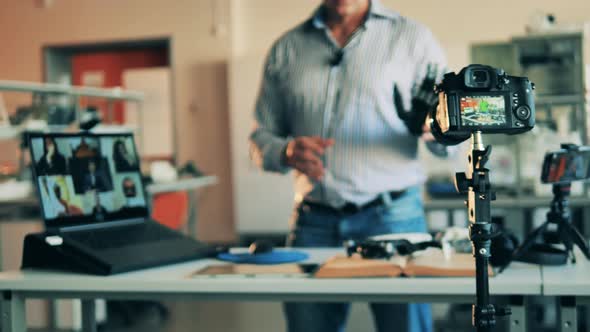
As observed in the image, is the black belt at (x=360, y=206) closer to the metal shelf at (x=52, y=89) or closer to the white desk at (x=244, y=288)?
the white desk at (x=244, y=288)

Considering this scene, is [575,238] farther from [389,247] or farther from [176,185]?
[176,185]

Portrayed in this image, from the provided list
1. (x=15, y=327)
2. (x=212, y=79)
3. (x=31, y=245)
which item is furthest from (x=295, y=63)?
(x=212, y=79)

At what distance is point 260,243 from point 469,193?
758mm

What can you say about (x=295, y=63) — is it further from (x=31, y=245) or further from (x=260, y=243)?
(x=31, y=245)

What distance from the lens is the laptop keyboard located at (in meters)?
1.67

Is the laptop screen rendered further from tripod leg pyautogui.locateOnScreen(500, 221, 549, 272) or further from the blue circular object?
tripod leg pyautogui.locateOnScreen(500, 221, 549, 272)

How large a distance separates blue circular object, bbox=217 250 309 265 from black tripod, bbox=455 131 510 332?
2.15ft

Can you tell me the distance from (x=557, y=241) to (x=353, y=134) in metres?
0.58

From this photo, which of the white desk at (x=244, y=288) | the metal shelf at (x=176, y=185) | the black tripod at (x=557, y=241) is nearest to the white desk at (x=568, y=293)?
the white desk at (x=244, y=288)

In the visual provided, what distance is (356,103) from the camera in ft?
6.22

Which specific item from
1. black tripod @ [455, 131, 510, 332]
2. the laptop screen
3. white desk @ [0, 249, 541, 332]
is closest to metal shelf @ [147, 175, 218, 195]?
the laptop screen

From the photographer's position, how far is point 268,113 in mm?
2066

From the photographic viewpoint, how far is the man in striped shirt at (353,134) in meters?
1.84

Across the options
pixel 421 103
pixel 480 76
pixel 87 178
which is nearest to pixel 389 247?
pixel 421 103
